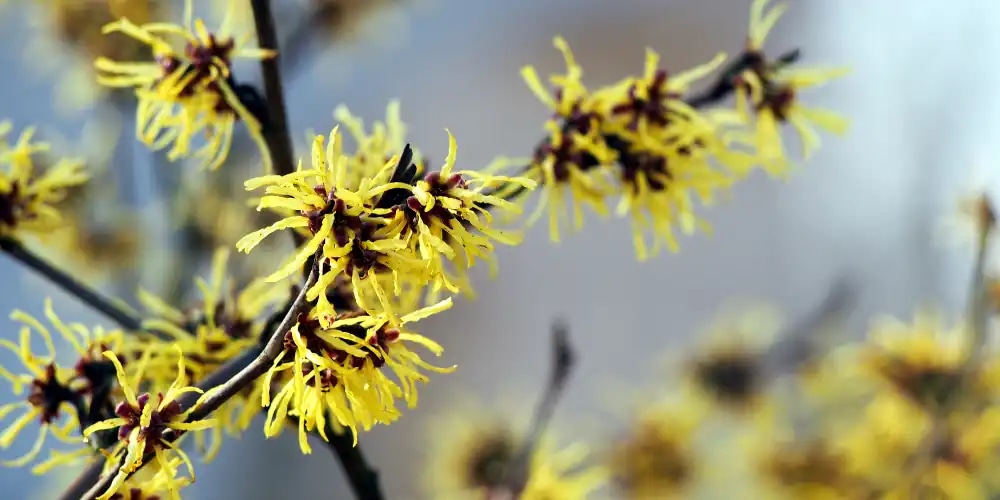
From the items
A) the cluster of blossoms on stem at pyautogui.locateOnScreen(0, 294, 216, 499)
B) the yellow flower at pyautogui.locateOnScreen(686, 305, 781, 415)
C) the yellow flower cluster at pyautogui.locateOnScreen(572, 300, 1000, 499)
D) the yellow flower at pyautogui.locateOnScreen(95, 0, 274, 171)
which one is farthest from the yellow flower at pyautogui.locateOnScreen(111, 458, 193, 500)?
the yellow flower at pyautogui.locateOnScreen(686, 305, 781, 415)

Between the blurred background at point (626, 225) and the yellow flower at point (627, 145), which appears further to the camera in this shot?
the blurred background at point (626, 225)

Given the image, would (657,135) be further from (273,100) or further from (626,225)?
(626,225)

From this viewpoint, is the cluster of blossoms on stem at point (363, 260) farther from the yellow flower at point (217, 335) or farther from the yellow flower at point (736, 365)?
the yellow flower at point (736, 365)

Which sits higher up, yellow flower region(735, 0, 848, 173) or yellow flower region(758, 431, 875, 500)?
yellow flower region(735, 0, 848, 173)

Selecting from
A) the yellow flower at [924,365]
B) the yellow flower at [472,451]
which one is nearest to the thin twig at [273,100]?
the yellow flower at [472,451]

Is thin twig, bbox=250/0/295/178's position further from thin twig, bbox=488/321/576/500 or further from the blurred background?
the blurred background

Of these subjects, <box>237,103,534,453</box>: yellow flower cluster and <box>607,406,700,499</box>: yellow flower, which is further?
<box>607,406,700,499</box>: yellow flower

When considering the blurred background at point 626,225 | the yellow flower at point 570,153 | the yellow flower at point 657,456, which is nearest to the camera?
the yellow flower at point 570,153

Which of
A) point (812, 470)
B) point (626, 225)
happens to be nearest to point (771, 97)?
point (812, 470)
